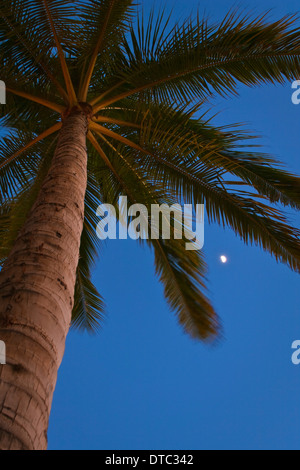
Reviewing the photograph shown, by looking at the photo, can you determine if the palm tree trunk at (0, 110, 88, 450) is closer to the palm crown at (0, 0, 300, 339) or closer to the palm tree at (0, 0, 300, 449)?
the palm tree at (0, 0, 300, 449)

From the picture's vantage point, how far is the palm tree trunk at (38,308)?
1613 millimetres

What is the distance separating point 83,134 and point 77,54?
2121 millimetres

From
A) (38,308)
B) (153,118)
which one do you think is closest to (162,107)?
(153,118)

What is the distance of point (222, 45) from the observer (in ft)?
17.6

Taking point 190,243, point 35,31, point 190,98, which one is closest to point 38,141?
point 35,31

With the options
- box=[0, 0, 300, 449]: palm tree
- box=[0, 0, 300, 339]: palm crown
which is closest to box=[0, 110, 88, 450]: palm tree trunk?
box=[0, 0, 300, 449]: palm tree

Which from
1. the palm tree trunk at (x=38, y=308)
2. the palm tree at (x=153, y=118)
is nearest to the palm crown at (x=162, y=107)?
the palm tree at (x=153, y=118)

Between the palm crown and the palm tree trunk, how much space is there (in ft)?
7.57

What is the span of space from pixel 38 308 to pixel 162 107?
4.77m

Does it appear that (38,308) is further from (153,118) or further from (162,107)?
(162,107)

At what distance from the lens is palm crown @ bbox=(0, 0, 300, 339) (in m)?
5.32

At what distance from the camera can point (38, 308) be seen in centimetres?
212

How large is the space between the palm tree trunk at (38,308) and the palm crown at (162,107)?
231 cm

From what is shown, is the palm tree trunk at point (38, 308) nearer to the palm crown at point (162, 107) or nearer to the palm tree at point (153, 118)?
the palm tree at point (153, 118)
